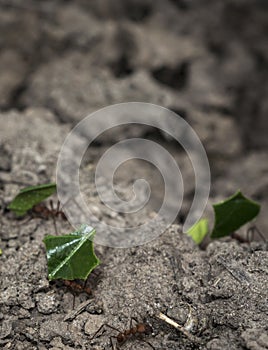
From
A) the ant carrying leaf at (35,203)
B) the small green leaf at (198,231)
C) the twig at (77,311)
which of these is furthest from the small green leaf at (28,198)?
the small green leaf at (198,231)

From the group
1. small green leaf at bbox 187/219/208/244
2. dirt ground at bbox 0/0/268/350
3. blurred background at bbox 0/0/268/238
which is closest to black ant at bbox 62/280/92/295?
dirt ground at bbox 0/0/268/350

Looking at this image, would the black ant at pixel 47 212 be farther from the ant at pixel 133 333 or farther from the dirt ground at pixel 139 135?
the ant at pixel 133 333

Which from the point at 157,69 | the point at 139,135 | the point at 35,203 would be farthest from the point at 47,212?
the point at 157,69

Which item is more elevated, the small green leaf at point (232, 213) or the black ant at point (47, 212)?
the small green leaf at point (232, 213)

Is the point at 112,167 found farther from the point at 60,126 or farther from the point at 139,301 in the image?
the point at 139,301

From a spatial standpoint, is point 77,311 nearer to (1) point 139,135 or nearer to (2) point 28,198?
(2) point 28,198
